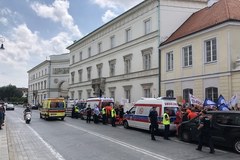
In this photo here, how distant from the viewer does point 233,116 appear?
518 inches

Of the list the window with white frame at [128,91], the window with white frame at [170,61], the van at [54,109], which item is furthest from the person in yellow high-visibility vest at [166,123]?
the window with white frame at [128,91]

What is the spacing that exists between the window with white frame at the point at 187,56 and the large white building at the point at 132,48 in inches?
172

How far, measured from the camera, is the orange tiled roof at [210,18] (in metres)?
23.9

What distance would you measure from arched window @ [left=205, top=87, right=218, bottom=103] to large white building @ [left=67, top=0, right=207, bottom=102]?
745 centimetres

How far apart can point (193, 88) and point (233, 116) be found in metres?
13.1

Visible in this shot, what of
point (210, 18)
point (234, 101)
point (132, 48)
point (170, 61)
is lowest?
point (234, 101)

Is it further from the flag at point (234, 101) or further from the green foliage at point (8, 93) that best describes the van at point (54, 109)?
the green foliage at point (8, 93)

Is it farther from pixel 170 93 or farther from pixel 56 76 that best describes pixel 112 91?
pixel 56 76

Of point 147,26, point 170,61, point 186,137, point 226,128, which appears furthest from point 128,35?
point 226,128

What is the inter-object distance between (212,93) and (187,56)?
4698 millimetres

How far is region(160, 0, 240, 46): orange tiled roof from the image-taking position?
23913 millimetres

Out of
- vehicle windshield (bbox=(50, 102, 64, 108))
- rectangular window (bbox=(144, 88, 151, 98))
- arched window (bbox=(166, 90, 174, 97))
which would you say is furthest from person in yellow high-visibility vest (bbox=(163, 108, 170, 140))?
vehicle windshield (bbox=(50, 102, 64, 108))

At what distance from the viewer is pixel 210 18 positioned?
26.2 metres

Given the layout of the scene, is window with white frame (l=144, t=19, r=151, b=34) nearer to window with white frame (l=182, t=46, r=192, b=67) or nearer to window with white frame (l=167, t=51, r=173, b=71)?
window with white frame (l=167, t=51, r=173, b=71)
